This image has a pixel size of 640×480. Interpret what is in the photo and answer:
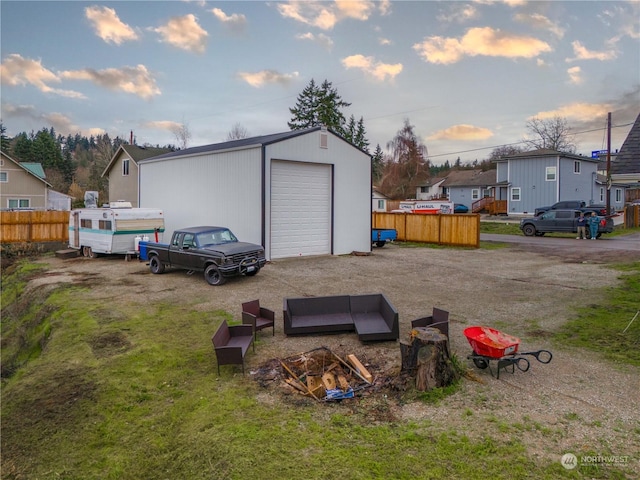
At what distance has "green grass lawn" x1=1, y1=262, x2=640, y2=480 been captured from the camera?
367 centimetres

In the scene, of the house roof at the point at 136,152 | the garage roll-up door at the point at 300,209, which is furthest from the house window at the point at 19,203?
the garage roll-up door at the point at 300,209

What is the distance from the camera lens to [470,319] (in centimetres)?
848

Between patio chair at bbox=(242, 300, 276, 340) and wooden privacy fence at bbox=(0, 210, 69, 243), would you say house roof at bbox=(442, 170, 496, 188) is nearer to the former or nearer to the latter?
wooden privacy fence at bbox=(0, 210, 69, 243)

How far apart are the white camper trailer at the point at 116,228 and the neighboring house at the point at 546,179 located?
115ft

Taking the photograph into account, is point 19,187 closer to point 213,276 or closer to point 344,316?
point 213,276

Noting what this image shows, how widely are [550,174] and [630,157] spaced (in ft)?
113

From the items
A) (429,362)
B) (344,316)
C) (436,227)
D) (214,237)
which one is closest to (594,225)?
(436,227)

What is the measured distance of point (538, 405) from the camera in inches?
185

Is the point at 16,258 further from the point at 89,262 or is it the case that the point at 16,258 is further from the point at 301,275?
the point at 301,275

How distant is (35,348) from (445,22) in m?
18.8

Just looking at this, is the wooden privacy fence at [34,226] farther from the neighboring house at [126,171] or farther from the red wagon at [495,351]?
the red wagon at [495,351]

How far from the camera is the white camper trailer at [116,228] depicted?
1670 cm

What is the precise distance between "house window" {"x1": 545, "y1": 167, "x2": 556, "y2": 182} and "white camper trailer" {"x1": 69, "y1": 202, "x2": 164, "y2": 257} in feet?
116

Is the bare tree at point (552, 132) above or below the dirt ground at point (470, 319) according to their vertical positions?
above
